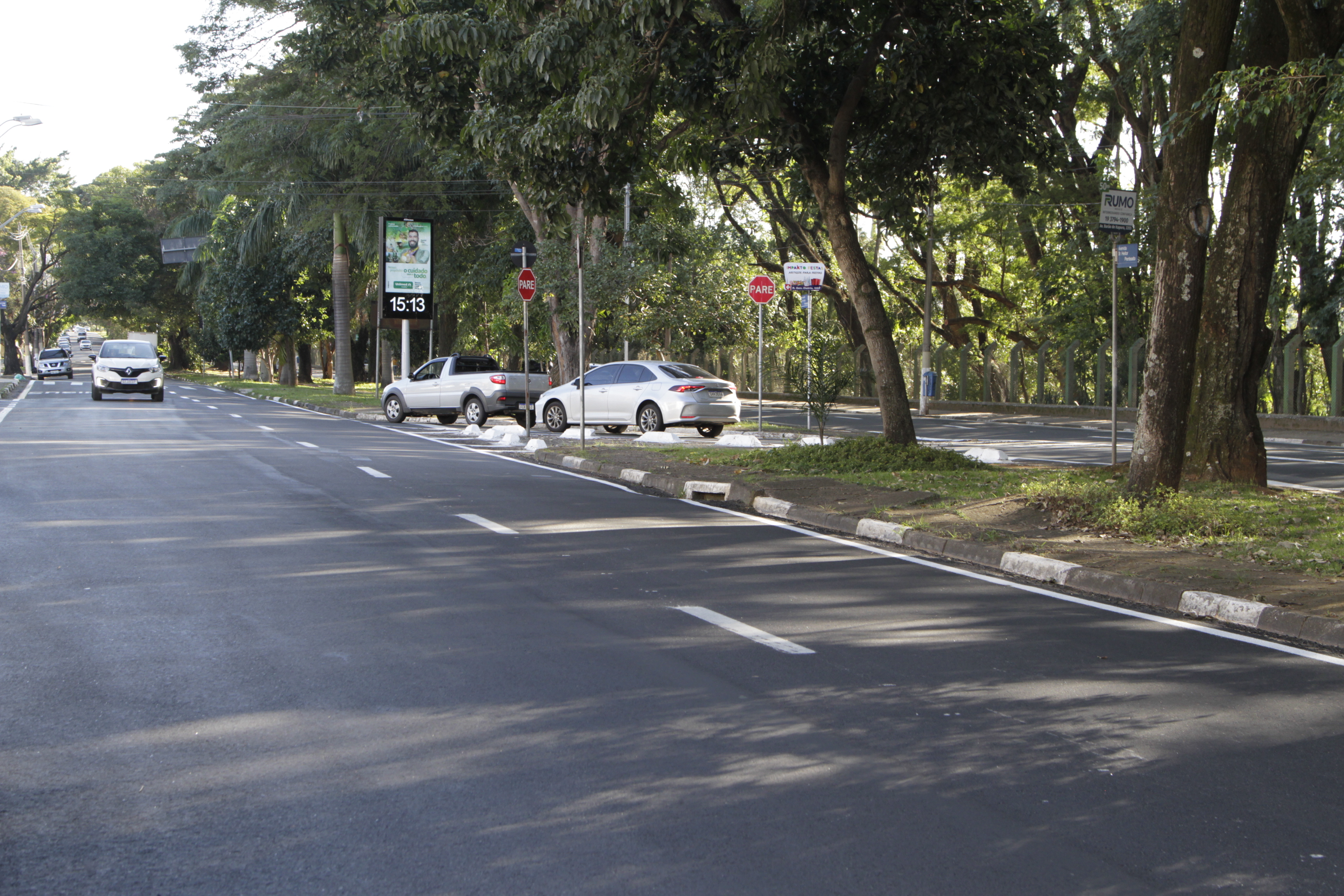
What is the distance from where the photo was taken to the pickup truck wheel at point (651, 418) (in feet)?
74.5

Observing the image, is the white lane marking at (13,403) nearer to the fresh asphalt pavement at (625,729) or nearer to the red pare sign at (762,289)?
the red pare sign at (762,289)

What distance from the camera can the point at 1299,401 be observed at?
91.6 ft

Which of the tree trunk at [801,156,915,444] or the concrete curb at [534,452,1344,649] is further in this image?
the tree trunk at [801,156,915,444]

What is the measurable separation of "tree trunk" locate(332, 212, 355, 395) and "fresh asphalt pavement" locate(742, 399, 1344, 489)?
1669 centimetres

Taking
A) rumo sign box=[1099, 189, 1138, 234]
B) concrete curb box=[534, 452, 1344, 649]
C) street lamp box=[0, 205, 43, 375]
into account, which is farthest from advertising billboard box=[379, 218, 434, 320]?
street lamp box=[0, 205, 43, 375]

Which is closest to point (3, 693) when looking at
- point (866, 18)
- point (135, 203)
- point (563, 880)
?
point (563, 880)

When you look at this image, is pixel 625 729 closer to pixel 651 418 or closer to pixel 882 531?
pixel 882 531

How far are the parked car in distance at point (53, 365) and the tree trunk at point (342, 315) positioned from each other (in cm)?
2795

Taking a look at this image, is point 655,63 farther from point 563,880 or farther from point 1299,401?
point 1299,401

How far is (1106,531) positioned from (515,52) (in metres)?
9.25

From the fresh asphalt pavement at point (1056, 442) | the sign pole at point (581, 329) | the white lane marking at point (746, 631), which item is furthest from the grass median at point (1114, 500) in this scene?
the white lane marking at point (746, 631)

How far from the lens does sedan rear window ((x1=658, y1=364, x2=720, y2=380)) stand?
22891mm

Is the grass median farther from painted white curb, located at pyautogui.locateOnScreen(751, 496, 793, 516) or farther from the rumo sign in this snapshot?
the rumo sign

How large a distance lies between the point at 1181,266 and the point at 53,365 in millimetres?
67604
